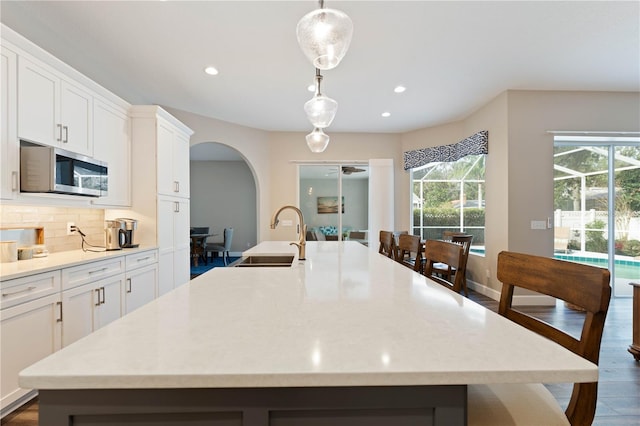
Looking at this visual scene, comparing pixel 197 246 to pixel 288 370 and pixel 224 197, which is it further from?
pixel 288 370

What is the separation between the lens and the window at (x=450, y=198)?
496cm

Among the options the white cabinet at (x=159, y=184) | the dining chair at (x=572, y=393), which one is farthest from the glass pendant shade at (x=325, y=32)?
the white cabinet at (x=159, y=184)

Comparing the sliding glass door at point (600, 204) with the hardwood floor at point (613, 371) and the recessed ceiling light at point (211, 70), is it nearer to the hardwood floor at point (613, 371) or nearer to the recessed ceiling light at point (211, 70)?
the hardwood floor at point (613, 371)

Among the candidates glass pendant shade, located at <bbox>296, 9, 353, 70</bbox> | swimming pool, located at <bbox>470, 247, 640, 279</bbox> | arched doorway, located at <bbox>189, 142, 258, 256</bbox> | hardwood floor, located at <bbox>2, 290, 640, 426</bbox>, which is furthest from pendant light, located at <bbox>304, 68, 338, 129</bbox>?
arched doorway, located at <bbox>189, 142, 258, 256</bbox>

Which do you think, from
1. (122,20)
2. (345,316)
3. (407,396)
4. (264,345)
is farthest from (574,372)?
(122,20)

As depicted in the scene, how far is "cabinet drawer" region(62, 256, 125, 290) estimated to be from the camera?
2.18m

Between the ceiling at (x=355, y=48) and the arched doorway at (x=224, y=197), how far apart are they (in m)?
4.66

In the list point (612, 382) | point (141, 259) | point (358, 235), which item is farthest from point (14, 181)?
point (358, 235)

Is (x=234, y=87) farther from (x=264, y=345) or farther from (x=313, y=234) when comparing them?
(x=264, y=345)

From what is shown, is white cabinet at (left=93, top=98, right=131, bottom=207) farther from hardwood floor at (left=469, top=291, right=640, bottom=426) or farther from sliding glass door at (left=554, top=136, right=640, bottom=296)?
sliding glass door at (left=554, top=136, right=640, bottom=296)

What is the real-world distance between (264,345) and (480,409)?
1.97 feet

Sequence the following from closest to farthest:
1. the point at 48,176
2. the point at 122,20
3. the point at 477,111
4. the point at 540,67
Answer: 1. the point at 48,176
2. the point at 122,20
3. the point at 540,67
4. the point at 477,111

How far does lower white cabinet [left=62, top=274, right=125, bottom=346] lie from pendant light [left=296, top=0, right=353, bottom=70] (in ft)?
7.49

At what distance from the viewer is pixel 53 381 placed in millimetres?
541
